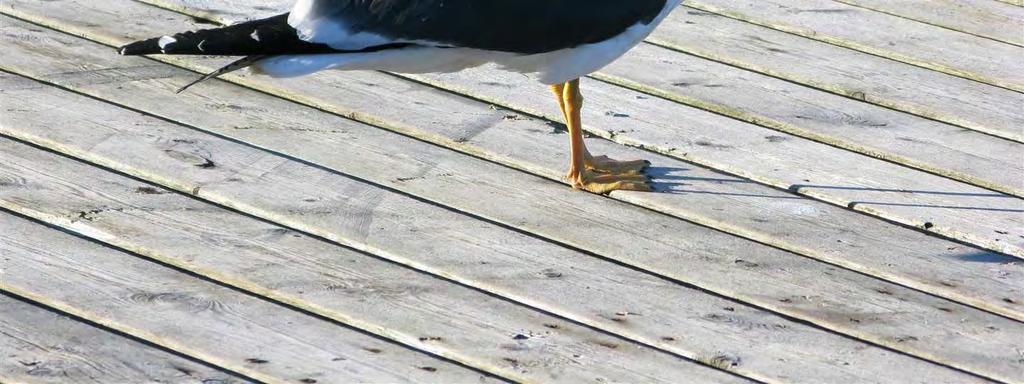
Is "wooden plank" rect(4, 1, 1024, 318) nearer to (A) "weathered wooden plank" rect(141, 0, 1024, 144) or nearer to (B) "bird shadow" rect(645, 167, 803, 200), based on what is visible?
(B) "bird shadow" rect(645, 167, 803, 200)

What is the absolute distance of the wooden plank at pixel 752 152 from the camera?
10.9 ft

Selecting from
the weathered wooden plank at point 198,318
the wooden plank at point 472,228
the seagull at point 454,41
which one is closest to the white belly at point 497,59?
the seagull at point 454,41

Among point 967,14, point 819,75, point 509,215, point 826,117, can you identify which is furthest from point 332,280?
point 967,14

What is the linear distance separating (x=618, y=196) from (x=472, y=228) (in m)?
0.41

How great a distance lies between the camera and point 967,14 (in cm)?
474

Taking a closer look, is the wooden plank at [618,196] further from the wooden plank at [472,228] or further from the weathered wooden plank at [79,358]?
the weathered wooden plank at [79,358]

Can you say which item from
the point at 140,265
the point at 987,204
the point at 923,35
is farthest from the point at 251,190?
the point at 923,35

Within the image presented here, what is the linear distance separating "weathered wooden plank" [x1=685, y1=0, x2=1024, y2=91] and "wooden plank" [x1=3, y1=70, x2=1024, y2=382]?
1.42 m

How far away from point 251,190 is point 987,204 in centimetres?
162

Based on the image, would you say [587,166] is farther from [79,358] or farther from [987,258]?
→ [79,358]

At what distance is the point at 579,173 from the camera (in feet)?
11.1

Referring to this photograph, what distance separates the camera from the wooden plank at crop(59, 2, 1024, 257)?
3328 millimetres

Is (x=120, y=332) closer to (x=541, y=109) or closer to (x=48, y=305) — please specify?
(x=48, y=305)

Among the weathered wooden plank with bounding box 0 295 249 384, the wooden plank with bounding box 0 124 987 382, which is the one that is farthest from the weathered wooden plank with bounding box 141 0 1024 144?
the weathered wooden plank with bounding box 0 295 249 384
